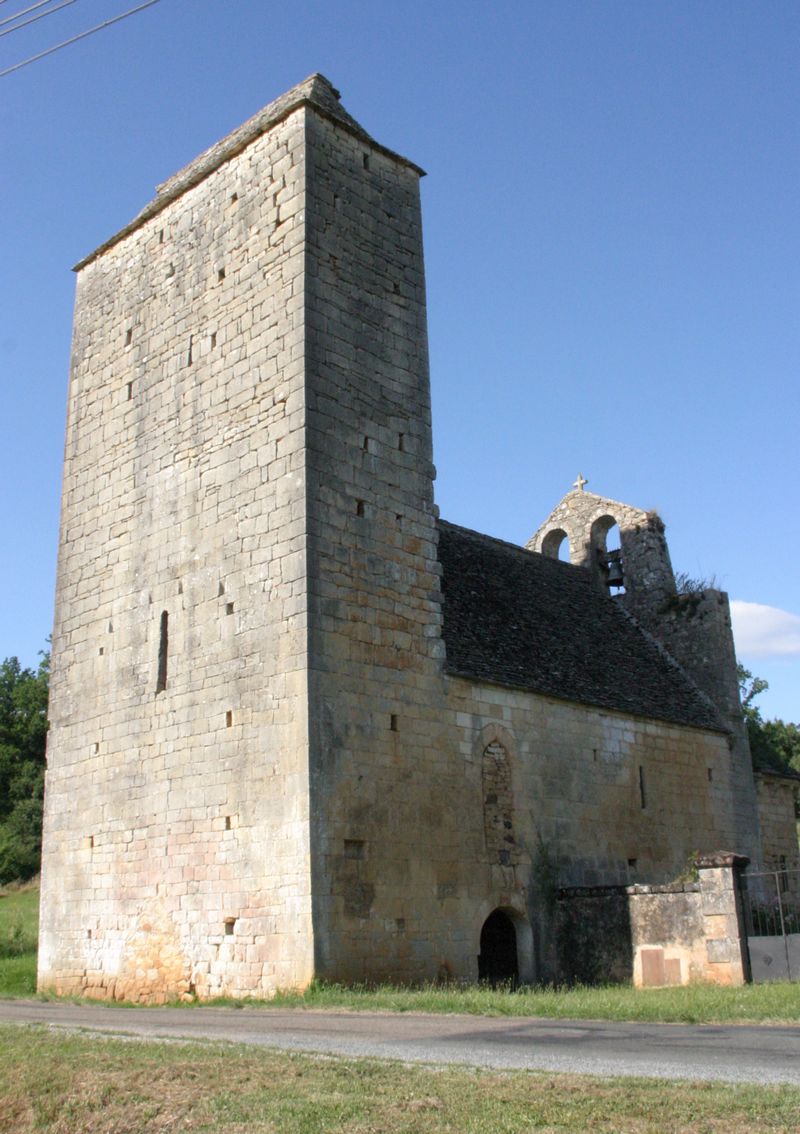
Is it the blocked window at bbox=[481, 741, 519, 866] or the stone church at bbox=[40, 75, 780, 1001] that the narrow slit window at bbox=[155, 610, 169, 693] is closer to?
the stone church at bbox=[40, 75, 780, 1001]

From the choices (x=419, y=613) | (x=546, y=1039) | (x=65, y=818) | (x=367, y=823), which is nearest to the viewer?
(x=546, y=1039)

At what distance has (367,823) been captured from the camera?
14.2 metres

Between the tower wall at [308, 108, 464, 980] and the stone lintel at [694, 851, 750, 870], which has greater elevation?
the tower wall at [308, 108, 464, 980]

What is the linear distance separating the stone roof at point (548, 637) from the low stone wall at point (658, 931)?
3673 millimetres

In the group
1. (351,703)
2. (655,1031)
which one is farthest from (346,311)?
(655,1031)

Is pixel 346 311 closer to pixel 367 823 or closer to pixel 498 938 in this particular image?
pixel 367 823

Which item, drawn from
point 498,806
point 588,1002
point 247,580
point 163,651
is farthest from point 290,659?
point 588,1002

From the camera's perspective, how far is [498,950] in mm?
16734

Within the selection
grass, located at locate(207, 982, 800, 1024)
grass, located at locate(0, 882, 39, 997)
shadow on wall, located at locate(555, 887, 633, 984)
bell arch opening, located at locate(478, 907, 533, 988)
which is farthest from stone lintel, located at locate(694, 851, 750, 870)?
grass, located at locate(0, 882, 39, 997)

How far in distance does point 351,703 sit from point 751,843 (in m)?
11.6

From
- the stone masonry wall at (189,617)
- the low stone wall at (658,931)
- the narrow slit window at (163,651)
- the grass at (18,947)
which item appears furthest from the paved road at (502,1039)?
the grass at (18,947)

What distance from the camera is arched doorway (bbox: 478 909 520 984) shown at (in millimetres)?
16516

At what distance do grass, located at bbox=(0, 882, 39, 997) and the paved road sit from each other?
257 inches

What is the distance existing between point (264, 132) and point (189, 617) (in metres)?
7.70
